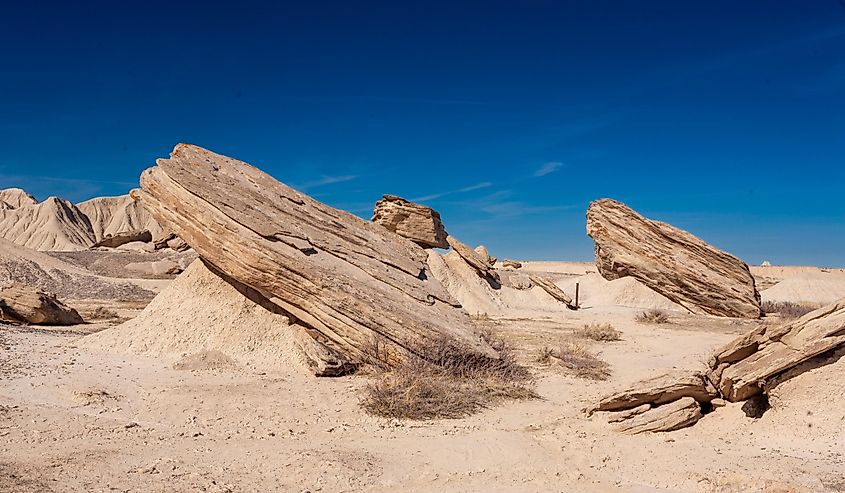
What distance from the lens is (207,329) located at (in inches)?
345

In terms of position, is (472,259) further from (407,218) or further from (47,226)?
(47,226)

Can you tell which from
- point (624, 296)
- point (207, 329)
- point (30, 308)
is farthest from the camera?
point (624, 296)

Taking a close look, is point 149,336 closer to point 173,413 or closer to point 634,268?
point 173,413

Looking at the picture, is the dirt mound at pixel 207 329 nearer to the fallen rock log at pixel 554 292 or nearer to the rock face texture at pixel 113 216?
the fallen rock log at pixel 554 292

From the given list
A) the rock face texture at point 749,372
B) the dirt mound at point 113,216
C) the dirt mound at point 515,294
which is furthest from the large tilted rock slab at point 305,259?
the dirt mound at point 113,216

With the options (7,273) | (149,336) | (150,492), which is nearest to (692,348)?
(149,336)

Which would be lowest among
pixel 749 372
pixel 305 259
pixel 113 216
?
pixel 749 372

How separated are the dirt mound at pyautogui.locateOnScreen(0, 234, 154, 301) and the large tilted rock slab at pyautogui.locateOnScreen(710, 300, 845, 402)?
17.4 meters

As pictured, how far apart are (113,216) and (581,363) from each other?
69.1m

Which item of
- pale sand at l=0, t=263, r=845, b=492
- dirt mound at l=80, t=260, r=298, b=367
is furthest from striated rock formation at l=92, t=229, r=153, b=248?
pale sand at l=0, t=263, r=845, b=492

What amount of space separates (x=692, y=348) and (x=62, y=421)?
11.3 m

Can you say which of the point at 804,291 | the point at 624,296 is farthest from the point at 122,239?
the point at 804,291

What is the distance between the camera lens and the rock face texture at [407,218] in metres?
20.7

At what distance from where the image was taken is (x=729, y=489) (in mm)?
4473
